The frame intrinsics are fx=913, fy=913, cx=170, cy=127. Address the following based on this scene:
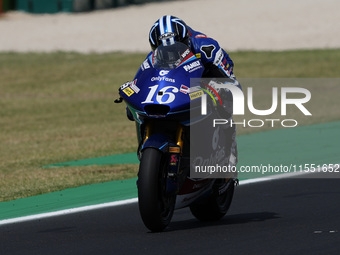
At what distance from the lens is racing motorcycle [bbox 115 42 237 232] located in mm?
6871

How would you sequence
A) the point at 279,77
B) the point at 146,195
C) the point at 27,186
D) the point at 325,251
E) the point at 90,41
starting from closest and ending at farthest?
1. the point at 325,251
2. the point at 146,195
3. the point at 27,186
4. the point at 279,77
5. the point at 90,41

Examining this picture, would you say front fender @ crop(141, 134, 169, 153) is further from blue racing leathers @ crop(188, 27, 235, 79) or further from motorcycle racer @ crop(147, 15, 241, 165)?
blue racing leathers @ crop(188, 27, 235, 79)

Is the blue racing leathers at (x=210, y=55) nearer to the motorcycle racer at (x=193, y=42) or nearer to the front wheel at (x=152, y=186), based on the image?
the motorcycle racer at (x=193, y=42)

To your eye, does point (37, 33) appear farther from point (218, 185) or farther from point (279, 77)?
point (218, 185)

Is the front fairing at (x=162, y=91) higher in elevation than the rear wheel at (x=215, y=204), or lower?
higher

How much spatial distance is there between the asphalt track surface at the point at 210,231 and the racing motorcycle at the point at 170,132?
0.29 m

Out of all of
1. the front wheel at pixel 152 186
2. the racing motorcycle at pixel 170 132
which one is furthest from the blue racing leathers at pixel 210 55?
the front wheel at pixel 152 186

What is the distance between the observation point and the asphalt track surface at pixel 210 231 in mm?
6633

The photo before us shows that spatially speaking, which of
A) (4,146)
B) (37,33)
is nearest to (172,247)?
(4,146)

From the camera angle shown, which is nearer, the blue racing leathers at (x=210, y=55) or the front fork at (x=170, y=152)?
the front fork at (x=170, y=152)

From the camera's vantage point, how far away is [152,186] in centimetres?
679

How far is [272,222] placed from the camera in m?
7.70

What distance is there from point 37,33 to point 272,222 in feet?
89.6

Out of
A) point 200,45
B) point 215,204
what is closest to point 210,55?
point 200,45
